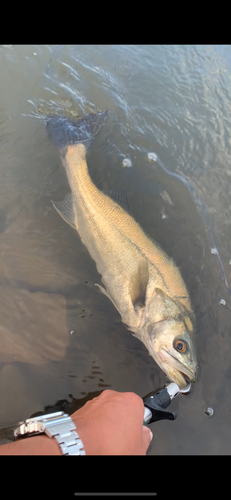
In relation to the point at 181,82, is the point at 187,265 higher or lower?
lower

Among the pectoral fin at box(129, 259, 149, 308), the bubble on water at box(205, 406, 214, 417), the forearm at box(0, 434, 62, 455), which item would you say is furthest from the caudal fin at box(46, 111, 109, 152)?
the bubble on water at box(205, 406, 214, 417)

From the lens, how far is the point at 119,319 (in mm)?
3395

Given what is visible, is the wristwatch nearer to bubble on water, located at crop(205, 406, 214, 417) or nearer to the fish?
the fish

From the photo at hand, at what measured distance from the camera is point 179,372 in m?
2.89

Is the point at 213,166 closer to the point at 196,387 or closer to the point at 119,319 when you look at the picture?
the point at 119,319

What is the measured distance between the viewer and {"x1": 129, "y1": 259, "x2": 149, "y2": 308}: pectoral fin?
327 cm

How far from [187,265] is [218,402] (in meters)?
1.57

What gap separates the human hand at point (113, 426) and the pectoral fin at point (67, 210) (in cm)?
205

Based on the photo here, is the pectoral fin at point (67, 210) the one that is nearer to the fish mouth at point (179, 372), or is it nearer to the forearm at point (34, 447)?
the fish mouth at point (179, 372)

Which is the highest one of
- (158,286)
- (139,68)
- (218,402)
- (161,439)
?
(139,68)

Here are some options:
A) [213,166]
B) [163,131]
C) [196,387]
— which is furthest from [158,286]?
[163,131]

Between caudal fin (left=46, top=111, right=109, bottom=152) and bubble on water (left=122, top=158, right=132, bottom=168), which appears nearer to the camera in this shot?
caudal fin (left=46, top=111, right=109, bottom=152)

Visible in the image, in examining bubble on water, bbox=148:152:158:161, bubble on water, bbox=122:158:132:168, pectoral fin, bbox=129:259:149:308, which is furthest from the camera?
bubble on water, bbox=148:152:158:161

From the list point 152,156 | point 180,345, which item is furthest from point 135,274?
point 152,156
